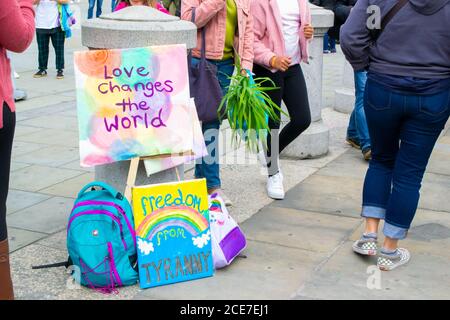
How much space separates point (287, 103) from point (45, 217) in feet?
6.54

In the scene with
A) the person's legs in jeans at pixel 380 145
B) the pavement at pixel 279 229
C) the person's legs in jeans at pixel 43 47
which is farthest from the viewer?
the person's legs in jeans at pixel 43 47

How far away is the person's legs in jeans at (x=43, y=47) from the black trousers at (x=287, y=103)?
6.31 meters

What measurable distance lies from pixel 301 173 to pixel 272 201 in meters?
0.88

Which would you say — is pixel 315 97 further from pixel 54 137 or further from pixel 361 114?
pixel 54 137

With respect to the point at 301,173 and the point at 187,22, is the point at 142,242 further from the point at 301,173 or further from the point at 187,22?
the point at 301,173

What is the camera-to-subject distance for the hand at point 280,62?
5.23m

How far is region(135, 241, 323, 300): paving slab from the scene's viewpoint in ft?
12.7

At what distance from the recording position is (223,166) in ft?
21.6

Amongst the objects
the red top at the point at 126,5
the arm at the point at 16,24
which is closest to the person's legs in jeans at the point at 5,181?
the arm at the point at 16,24

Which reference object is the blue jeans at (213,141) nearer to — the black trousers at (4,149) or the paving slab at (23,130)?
the black trousers at (4,149)

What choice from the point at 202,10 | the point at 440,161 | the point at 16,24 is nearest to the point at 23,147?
the point at 202,10

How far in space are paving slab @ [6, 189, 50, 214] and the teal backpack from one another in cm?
148

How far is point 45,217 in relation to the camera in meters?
5.08

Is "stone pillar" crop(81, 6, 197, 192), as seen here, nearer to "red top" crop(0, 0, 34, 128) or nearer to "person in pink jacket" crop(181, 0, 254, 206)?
"person in pink jacket" crop(181, 0, 254, 206)
